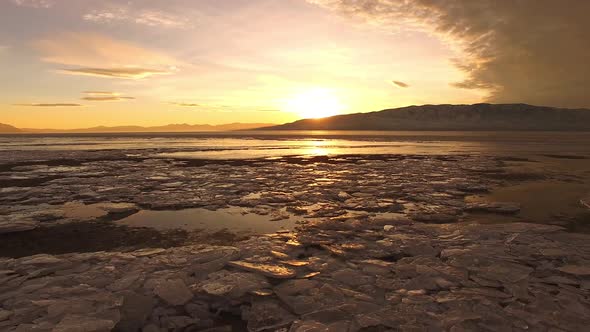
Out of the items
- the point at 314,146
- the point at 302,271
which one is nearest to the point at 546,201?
the point at 302,271

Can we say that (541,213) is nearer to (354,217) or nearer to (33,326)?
(354,217)

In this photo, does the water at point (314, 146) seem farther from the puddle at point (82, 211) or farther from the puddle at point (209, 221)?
the puddle at point (209, 221)

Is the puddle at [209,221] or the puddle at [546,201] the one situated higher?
the puddle at [546,201]

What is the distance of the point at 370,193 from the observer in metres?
8.52

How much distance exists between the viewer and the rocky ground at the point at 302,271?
9.81 feet

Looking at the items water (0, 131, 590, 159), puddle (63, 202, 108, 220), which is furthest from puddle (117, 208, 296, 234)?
water (0, 131, 590, 159)

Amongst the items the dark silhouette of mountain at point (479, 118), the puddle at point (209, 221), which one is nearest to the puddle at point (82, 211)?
the puddle at point (209, 221)

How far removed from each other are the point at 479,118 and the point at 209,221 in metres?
144

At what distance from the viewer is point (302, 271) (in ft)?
13.0

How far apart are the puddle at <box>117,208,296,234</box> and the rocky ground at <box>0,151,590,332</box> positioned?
0.96ft

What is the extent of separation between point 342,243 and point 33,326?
3.53m

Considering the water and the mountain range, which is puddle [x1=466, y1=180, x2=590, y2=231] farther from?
the mountain range

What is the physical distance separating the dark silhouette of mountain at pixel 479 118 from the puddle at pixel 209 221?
12671 cm

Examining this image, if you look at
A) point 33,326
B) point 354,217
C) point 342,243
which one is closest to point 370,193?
point 354,217
